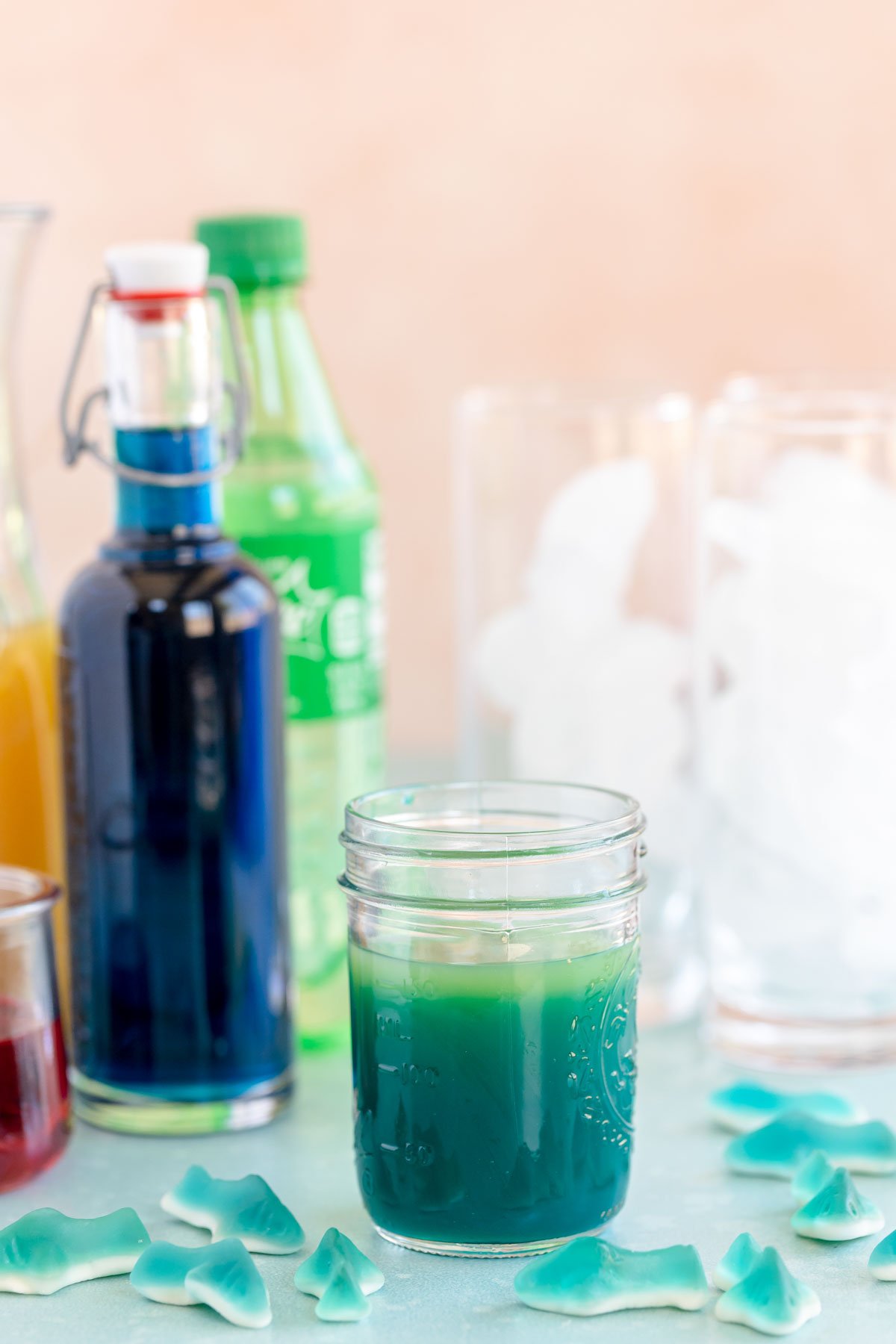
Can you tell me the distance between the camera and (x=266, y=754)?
2.22ft

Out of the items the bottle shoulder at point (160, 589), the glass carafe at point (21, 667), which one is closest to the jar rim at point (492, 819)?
the bottle shoulder at point (160, 589)

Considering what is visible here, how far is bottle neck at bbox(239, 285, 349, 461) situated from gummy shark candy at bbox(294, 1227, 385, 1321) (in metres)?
0.35

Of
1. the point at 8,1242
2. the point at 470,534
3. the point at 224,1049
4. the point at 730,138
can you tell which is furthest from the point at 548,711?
the point at 730,138

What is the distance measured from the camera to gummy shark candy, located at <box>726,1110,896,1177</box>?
62 cm

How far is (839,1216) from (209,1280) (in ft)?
0.66

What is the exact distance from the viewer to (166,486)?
0.65 m

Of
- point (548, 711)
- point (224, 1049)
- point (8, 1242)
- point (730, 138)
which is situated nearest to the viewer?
point (8, 1242)

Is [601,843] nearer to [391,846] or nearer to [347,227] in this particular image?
[391,846]

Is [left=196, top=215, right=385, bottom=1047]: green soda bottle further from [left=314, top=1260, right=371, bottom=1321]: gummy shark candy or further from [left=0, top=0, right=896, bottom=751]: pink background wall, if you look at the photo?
[left=0, top=0, right=896, bottom=751]: pink background wall

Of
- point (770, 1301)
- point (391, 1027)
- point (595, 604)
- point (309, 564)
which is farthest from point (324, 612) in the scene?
point (770, 1301)

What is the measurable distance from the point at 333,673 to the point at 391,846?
7.3 inches

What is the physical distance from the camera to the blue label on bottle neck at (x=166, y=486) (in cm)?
65

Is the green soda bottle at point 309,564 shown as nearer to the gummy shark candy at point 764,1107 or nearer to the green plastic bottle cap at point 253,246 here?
the green plastic bottle cap at point 253,246

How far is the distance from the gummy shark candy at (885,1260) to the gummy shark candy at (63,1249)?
0.23 m
